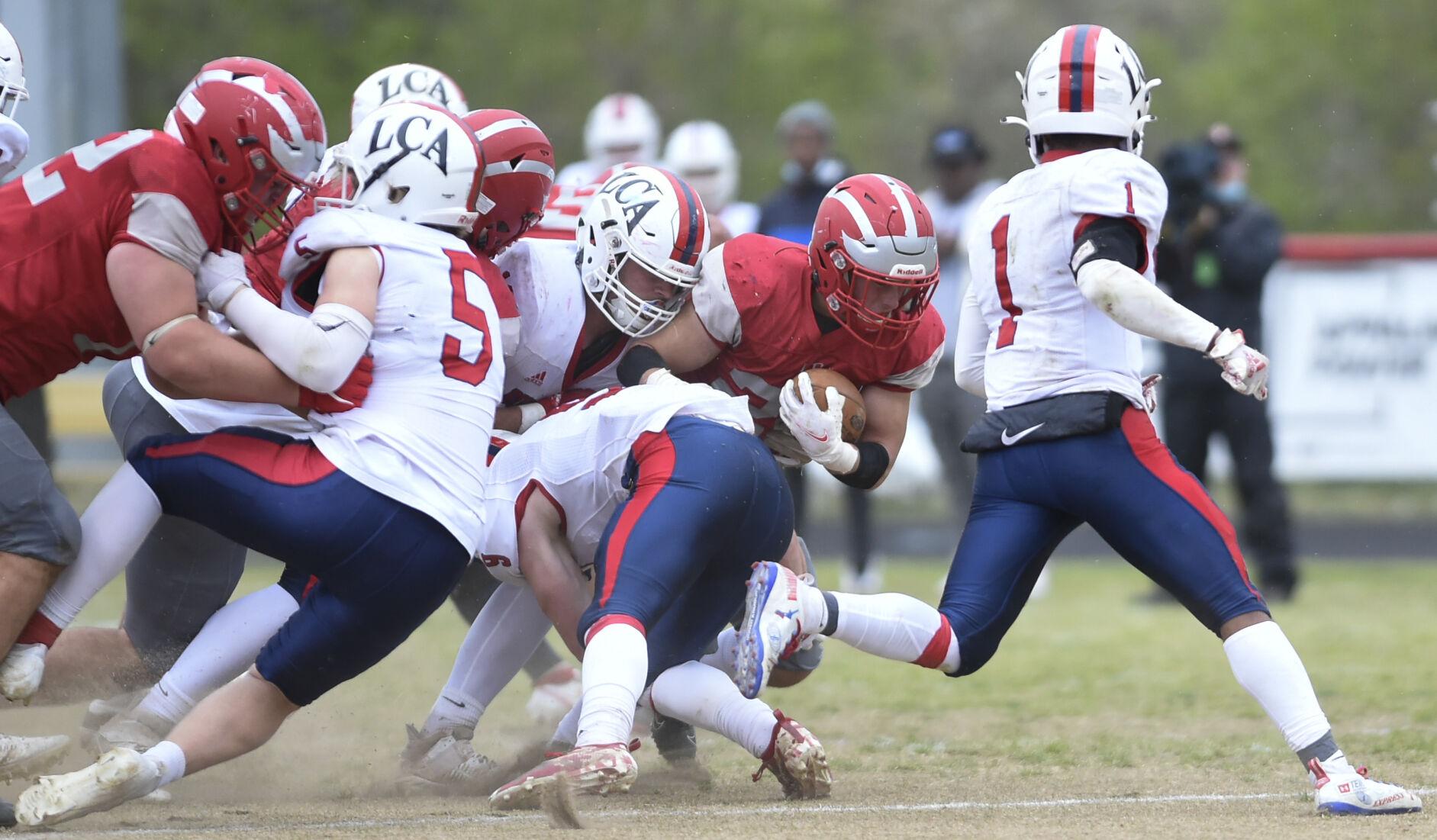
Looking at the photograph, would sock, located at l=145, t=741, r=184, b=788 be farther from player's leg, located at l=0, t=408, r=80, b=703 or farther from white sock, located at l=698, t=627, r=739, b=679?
white sock, located at l=698, t=627, r=739, b=679

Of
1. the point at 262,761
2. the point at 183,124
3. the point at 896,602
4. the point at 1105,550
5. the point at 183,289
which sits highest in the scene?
the point at 183,124

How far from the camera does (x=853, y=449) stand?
4.34 m

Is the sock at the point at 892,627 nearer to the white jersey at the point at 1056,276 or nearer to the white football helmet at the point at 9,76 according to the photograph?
the white jersey at the point at 1056,276

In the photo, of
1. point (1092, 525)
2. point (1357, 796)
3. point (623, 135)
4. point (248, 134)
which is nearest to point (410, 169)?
point (248, 134)

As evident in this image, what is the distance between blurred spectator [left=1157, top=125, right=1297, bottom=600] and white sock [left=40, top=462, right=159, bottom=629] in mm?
5925

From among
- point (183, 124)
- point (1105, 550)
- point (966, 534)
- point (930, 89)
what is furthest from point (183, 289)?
point (930, 89)

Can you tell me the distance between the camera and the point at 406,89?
553 cm

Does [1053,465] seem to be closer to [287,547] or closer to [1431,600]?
[287,547]

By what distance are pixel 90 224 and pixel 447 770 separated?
1586 mm

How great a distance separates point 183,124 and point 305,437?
73cm

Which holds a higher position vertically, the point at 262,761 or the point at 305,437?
the point at 305,437

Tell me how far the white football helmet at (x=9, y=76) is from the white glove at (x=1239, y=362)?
2.92 meters

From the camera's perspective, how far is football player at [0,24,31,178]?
4164mm

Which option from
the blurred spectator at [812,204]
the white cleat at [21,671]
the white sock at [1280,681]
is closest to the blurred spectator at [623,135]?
the blurred spectator at [812,204]
